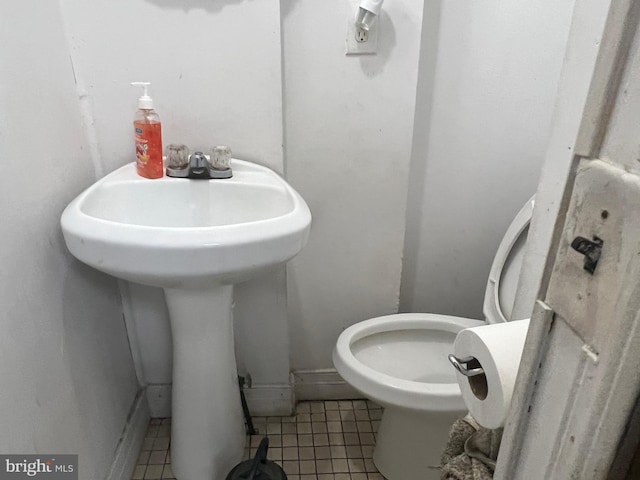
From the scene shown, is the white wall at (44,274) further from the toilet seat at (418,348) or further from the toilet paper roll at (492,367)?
the toilet paper roll at (492,367)

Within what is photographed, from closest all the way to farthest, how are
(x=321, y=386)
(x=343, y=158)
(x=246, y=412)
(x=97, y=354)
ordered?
(x=97, y=354)
(x=343, y=158)
(x=246, y=412)
(x=321, y=386)

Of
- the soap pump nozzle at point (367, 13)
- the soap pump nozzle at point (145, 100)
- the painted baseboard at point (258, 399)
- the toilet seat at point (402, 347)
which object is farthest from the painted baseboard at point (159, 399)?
the soap pump nozzle at point (367, 13)

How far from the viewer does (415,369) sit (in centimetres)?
121

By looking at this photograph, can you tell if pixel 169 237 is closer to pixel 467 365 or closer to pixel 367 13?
pixel 467 365

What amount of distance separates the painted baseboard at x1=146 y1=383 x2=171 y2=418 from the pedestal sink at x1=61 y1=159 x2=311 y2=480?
0.68ft

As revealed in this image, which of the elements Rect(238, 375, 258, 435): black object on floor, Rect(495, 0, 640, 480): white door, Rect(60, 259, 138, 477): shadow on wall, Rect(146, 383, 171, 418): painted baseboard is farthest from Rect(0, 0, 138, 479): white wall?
Rect(495, 0, 640, 480): white door

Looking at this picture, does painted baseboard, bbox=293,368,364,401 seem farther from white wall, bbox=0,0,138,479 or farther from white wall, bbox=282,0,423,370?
white wall, bbox=0,0,138,479

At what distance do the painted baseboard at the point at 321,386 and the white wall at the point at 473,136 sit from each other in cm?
32

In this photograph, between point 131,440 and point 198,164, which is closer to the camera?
point 198,164

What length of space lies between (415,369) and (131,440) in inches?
31.2

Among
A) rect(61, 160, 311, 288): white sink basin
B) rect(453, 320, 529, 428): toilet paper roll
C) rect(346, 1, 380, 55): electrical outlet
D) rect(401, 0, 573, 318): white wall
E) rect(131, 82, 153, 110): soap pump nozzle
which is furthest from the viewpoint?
rect(401, 0, 573, 318): white wall

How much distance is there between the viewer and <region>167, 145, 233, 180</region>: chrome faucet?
1003mm

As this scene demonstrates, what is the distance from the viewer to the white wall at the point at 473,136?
3.80 ft

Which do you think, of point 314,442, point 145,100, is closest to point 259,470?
point 314,442
